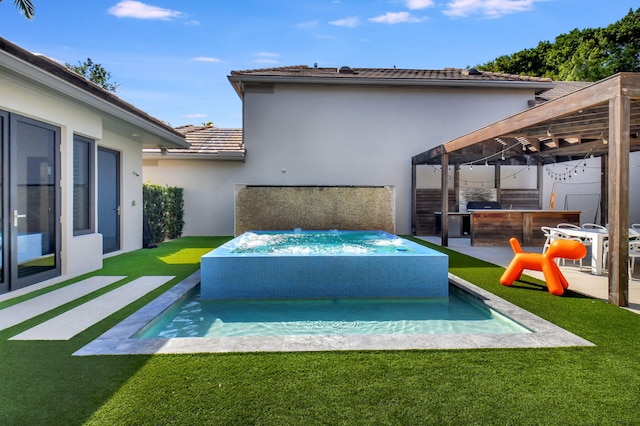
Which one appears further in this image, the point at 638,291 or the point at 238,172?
the point at 238,172

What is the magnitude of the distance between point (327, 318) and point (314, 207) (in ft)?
26.2

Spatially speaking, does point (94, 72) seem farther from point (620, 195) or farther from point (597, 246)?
point (620, 195)

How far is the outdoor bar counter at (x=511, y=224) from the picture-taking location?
10.5m

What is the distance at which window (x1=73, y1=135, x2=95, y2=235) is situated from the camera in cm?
715

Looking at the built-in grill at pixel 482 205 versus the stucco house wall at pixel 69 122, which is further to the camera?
the built-in grill at pixel 482 205

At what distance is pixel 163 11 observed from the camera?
13234mm

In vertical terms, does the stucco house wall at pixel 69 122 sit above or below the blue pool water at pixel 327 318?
above

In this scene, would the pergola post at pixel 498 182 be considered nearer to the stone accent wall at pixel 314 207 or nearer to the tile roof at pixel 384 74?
the tile roof at pixel 384 74

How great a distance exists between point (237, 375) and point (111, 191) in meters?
8.38

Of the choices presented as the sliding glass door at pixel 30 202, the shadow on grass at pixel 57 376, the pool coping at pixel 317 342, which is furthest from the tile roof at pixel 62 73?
the pool coping at pixel 317 342

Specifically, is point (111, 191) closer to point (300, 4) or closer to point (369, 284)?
point (369, 284)

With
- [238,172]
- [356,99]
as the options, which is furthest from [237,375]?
[356,99]

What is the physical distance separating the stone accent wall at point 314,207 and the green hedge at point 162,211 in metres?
2.32

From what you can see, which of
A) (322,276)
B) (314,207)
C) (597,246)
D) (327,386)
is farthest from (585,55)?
(327,386)
